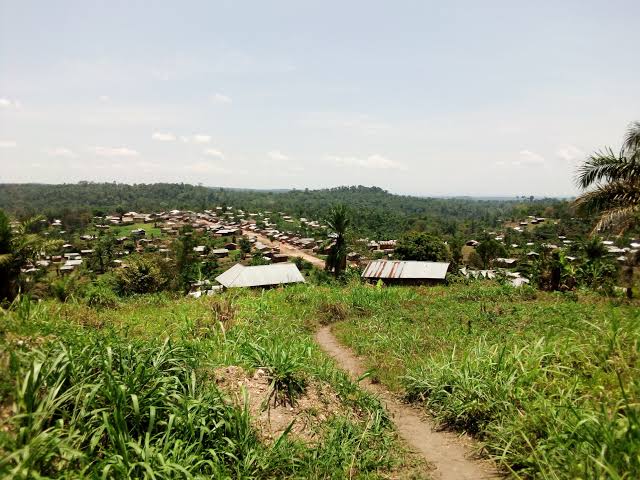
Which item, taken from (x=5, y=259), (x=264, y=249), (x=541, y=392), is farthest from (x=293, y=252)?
(x=541, y=392)

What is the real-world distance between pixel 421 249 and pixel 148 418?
156ft

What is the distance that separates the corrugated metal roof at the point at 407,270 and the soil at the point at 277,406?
2314 cm

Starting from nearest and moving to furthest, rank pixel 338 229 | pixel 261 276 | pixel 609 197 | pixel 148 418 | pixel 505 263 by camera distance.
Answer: pixel 148 418 → pixel 609 197 → pixel 261 276 → pixel 338 229 → pixel 505 263

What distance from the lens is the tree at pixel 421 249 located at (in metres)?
48.7

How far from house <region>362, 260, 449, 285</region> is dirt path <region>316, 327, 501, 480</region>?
21252mm

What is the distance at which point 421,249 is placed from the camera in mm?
48875

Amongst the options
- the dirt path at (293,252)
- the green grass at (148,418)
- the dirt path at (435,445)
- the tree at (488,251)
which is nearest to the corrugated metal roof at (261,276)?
the dirt path at (435,445)

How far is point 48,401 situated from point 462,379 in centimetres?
486

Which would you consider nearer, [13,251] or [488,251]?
[13,251]

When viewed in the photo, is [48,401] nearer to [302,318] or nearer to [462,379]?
[462,379]

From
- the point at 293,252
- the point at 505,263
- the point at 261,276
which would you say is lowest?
the point at 293,252

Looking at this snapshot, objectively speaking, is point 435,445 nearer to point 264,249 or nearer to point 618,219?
point 618,219

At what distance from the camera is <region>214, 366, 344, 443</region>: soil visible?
4383 mm

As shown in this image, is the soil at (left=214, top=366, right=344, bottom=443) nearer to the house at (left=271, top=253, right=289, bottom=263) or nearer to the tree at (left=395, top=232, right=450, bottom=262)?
the tree at (left=395, top=232, right=450, bottom=262)
